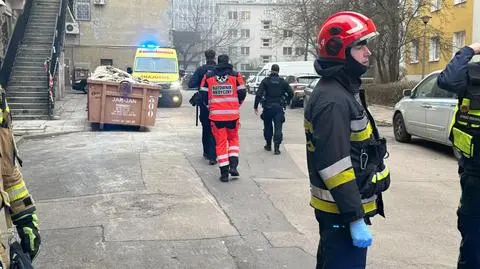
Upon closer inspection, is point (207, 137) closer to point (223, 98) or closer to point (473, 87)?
point (223, 98)

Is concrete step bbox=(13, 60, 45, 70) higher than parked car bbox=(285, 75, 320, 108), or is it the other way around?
concrete step bbox=(13, 60, 45, 70)

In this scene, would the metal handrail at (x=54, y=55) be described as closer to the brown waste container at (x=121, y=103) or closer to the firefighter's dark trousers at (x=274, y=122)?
the brown waste container at (x=121, y=103)

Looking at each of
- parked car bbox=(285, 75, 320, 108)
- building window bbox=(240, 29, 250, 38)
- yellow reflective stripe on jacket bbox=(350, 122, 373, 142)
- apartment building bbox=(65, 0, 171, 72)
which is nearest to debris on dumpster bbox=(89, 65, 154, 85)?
parked car bbox=(285, 75, 320, 108)

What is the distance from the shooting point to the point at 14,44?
20.0 metres

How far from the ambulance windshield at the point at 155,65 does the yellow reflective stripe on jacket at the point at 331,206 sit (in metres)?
19.5

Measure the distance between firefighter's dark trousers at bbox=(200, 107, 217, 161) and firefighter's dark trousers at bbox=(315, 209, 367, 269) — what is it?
6007mm

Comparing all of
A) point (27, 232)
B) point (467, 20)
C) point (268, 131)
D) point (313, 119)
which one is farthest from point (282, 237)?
point (467, 20)

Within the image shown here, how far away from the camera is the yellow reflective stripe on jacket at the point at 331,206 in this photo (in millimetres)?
2986

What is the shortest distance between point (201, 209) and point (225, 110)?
2004 mm

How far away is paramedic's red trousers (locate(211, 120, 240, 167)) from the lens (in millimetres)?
7852

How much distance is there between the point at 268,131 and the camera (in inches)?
428

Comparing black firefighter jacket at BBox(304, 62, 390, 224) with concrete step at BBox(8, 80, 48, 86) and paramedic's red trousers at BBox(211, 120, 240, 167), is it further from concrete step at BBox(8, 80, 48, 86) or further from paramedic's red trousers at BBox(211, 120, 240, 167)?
concrete step at BBox(8, 80, 48, 86)

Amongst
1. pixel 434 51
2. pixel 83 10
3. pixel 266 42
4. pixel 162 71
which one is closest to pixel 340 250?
pixel 162 71

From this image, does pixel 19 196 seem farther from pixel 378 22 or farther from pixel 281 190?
pixel 378 22
